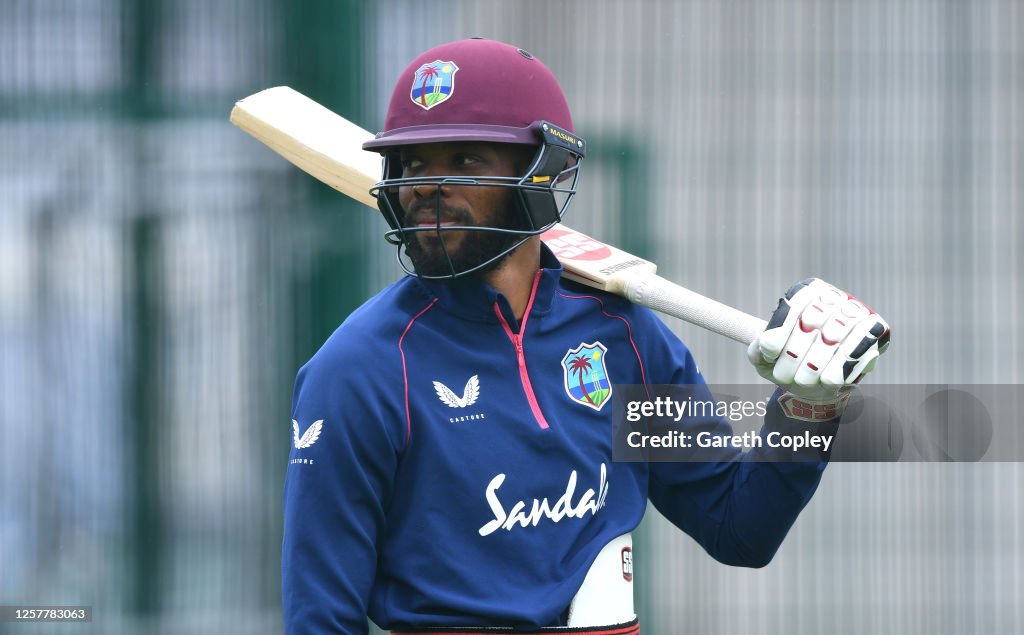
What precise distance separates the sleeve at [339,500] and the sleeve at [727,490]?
1.80 ft

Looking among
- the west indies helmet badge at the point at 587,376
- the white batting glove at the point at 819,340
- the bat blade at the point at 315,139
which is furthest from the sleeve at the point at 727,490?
the bat blade at the point at 315,139

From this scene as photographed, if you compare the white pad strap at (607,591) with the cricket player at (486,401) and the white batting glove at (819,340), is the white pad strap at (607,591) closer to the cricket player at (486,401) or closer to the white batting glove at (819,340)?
the cricket player at (486,401)

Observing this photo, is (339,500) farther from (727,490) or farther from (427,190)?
(727,490)

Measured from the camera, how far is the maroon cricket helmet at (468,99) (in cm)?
196

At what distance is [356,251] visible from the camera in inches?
129

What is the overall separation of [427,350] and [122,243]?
168 centimetres

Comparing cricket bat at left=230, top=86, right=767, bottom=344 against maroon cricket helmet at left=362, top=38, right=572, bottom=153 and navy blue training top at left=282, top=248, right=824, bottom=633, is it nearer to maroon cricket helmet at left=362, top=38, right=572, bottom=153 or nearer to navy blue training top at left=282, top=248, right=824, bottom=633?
navy blue training top at left=282, top=248, right=824, bottom=633

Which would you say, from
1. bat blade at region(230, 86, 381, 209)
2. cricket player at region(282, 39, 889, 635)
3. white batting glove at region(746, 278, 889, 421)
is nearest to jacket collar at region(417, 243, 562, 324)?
cricket player at region(282, 39, 889, 635)

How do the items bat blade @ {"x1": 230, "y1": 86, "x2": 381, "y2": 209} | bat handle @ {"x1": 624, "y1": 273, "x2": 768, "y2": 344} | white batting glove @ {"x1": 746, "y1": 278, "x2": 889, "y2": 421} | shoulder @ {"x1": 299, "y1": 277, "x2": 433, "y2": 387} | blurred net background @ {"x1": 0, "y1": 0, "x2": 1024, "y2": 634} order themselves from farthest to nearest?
blurred net background @ {"x1": 0, "y1": 0, "x2": 1024, "y2": 634}
bat blade @ {"x1": 230, "y1": 86, "x2": 381, "y2": 209}
bat handle @ {"x1": 624, "y1": 273, "x2": 768, "y2": 344}
shoulder @ {"x1": 299, "y1": 277, "x2": 433, "y2": 387}
white batting glove @ {"x1": 746, "y1": 278, "x2": 889, "y2": 421}

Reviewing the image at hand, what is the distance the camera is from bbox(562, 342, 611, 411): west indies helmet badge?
2.02 meters

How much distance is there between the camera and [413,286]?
2.00m

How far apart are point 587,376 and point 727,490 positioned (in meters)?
0.36

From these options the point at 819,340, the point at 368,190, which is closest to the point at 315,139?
the point at 368,190

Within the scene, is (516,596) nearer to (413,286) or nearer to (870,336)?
(413,286)
